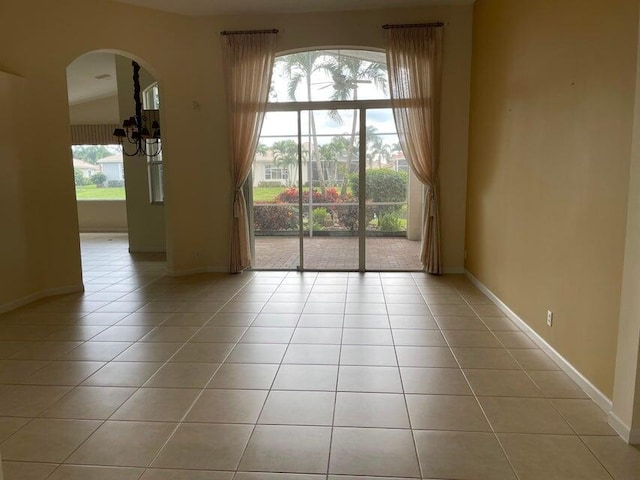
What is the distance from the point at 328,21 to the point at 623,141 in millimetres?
4309

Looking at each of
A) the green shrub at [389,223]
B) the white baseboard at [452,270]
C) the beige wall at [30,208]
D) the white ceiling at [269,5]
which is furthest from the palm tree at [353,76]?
the beige wall at [30,208]

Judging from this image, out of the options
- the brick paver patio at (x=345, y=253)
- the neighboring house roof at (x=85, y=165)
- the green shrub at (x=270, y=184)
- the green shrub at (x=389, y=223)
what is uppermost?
Answer: the neighboring house roof at (x=85, y=165)

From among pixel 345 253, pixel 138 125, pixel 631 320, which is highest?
pixel 138 125

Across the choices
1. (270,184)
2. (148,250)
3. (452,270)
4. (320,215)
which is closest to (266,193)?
(270,184)

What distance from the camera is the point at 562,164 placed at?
3.11 meters

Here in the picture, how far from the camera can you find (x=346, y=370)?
3.12 m

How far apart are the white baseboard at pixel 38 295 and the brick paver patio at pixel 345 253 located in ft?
7.36

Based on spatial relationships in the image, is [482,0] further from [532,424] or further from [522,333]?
Answer: [532,424]

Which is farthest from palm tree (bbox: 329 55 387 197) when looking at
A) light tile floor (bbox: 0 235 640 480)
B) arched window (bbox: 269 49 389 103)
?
light tile floor (bbox: 0 235 640 480)

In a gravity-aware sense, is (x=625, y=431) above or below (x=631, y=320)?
below

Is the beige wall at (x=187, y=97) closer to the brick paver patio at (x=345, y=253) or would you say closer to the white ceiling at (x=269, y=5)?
the white ceiling at (x=269, y=5)

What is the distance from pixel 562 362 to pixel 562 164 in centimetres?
134

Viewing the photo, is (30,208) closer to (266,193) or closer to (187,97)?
(187,97)

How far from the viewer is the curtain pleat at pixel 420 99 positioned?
5.62 metres
